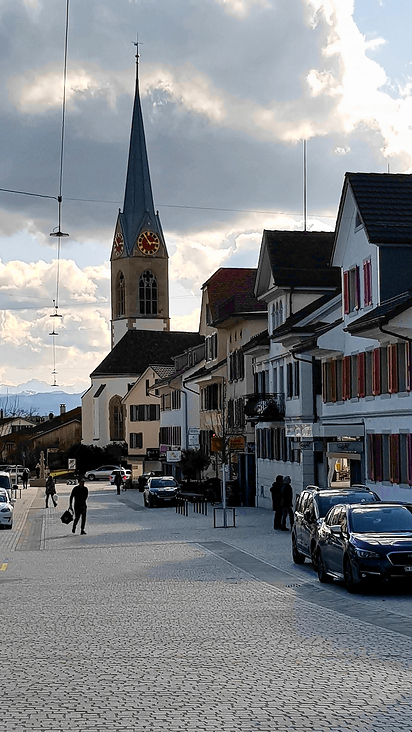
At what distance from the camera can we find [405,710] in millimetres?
8930

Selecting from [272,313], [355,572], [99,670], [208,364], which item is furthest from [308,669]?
[208,364]

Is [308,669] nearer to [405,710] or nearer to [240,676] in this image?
[240,676]

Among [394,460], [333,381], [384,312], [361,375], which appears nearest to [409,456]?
[394,460]

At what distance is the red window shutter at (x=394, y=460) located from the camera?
32719mm

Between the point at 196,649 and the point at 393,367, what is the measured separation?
2074 centimetres

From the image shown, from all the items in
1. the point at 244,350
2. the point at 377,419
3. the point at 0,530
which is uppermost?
the point at 244,350

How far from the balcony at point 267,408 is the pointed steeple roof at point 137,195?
3974 inches

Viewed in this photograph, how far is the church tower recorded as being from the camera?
14800cm

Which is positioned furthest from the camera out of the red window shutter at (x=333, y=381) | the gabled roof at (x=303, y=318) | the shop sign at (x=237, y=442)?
the shop sign at (x=237, y=442)

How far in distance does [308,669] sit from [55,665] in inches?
93.8

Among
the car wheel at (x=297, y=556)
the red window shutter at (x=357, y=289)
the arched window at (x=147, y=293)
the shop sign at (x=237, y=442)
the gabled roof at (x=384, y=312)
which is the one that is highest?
the arched window at (x=147, y=293)

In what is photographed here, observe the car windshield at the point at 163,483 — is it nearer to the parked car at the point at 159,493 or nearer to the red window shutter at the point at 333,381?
the parked car at the point at 159,493

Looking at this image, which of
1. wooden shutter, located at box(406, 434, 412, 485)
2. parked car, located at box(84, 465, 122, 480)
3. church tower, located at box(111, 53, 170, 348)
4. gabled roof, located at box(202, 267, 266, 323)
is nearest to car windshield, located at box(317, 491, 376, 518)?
wooden shutter, located at box(406, 434, 412, 485)

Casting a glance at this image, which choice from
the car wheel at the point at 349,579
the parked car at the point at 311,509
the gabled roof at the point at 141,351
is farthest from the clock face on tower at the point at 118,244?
the car wheel at the point at 349,579
